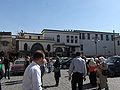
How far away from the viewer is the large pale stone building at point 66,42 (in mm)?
71250

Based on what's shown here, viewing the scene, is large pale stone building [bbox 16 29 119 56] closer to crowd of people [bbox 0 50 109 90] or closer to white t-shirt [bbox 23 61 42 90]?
crowd of people [bbox 0 50 109 90]

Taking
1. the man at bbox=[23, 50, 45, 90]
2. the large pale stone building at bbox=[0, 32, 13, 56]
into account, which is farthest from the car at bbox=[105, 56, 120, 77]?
the large pale stone building at bbox=[0, 32, 13, 56]

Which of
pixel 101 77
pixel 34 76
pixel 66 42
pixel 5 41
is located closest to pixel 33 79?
pixel 34 76

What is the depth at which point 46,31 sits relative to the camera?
3049 inches

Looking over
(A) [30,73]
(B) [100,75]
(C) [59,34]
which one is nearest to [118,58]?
(B) [100,75]

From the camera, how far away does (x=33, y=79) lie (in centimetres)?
545

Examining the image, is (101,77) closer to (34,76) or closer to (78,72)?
(78,72)

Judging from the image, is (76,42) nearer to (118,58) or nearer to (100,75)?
(118,58)

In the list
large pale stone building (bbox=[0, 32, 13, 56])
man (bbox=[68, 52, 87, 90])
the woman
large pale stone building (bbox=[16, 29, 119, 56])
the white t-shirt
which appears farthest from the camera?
large pale stone building (bbox=[0, 32, 13, 56])

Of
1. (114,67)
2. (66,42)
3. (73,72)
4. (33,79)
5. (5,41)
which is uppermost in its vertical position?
(5,41)

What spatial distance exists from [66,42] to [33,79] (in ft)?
242

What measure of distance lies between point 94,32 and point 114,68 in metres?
61.2

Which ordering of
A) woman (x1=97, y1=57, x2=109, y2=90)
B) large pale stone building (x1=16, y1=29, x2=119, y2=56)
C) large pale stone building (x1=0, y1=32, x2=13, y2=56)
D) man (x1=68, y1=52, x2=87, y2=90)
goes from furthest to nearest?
1. large pale stone building (x1=0, y1=32, x2=13, y2=56)
2. large pale stone building (x1=16, y1=29, x2=119, y2=56)
3. woman (x1=97, y1=57, x2=109, y2=90)
4. man (x1=68, y1=52, x2=87, y2=90)

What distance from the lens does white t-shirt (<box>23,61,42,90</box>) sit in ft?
17.8
